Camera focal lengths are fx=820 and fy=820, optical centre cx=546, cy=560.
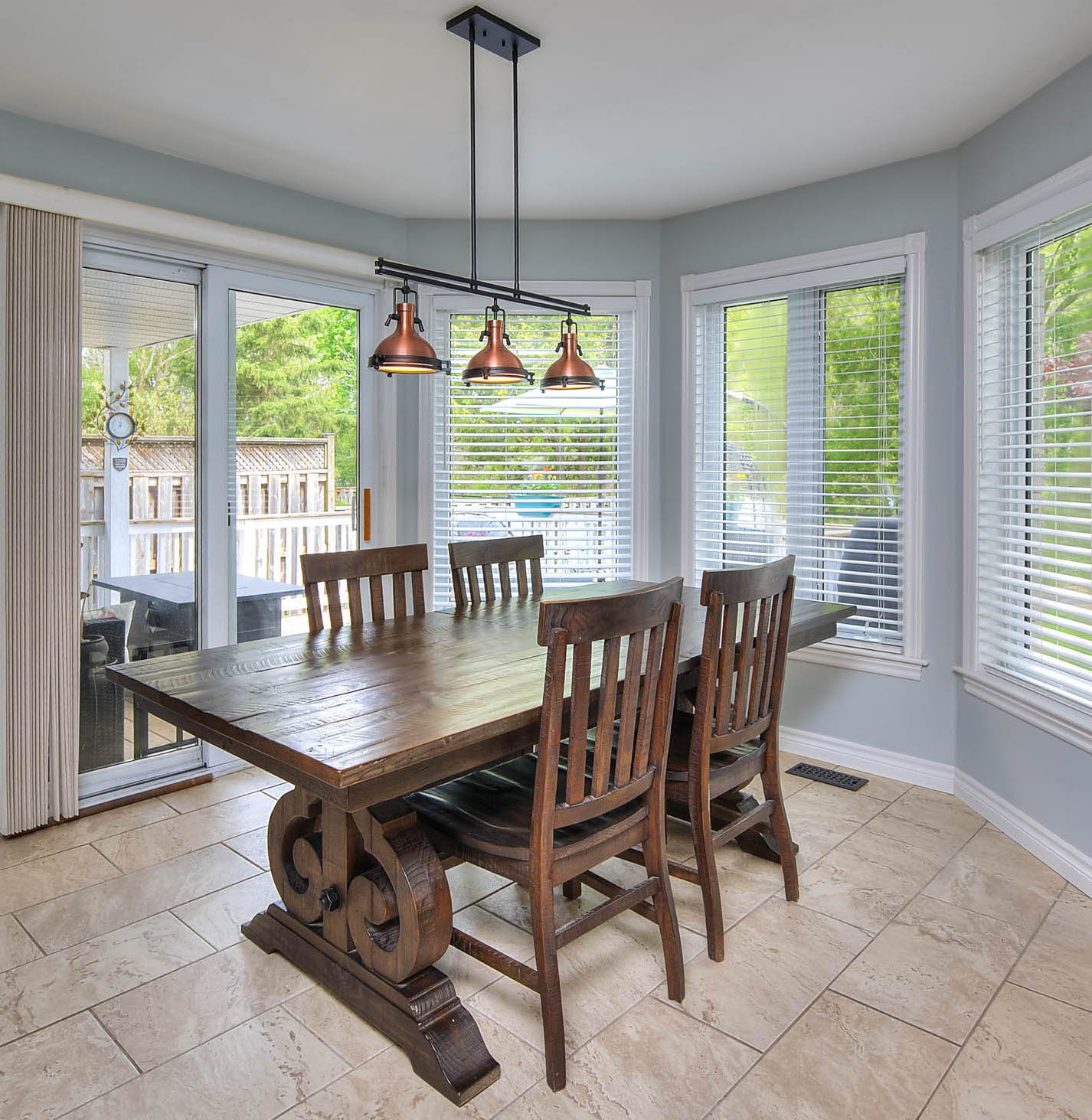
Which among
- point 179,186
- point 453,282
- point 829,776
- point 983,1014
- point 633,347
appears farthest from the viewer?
point 633,347

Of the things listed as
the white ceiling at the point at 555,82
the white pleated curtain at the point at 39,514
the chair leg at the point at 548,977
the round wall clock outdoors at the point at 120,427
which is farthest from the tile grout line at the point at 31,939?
the white ceiling at the point at 555,82

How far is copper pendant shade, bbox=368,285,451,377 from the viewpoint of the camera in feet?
7.94

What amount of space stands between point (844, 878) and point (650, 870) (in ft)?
3.19

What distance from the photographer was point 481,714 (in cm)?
179

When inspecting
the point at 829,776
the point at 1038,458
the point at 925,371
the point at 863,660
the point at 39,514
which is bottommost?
the point at 829,776

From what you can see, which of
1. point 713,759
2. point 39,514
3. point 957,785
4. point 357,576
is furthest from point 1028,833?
point 39,514

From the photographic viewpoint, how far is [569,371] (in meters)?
2.89

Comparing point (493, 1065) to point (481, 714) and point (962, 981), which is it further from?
point (962, 981)

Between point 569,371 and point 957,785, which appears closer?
point 569,371

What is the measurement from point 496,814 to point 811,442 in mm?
2577

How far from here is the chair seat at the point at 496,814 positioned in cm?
188

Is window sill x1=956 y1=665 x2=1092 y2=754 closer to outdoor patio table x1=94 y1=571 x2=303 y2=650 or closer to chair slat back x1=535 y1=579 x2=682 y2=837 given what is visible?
chair slat back x1=535 y1=579 x2=682 y2=837

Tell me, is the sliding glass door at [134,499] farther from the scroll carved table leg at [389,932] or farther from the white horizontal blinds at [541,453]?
the scroll carved table leg at [389,932]

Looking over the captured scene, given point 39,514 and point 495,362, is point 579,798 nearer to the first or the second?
point 495,362
